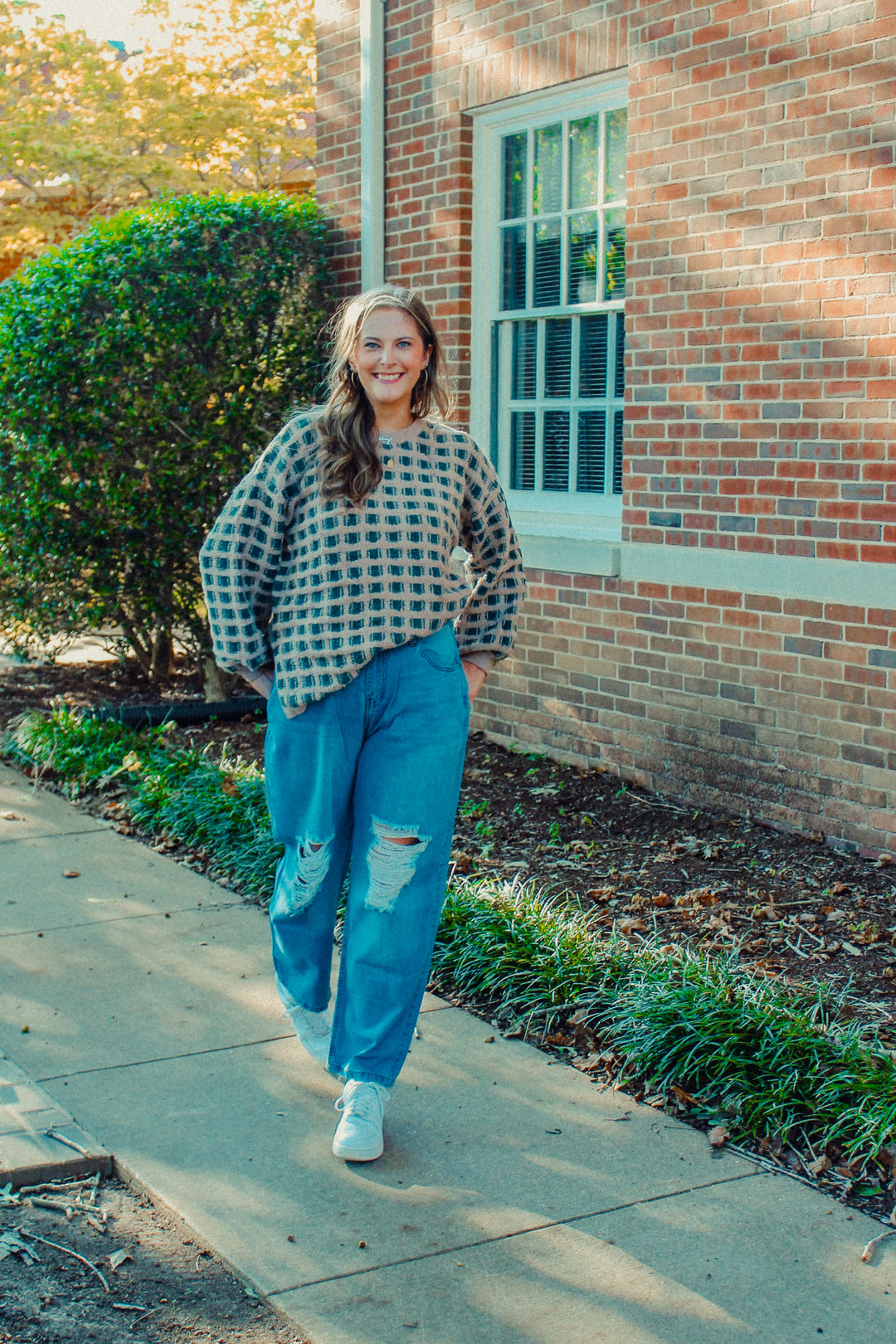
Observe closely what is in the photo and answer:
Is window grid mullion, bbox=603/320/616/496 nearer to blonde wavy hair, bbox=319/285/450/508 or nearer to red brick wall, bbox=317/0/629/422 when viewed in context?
red brick wall, bbox=317/0/629/422

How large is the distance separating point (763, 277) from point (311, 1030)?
364cm

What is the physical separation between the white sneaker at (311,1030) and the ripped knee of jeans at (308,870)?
361 millimetres

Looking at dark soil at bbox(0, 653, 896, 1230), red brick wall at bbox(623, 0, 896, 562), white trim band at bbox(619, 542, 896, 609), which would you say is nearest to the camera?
dark soil at bbox(0, 653, 896, 1230)

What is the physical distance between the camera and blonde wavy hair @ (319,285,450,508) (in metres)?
3.32

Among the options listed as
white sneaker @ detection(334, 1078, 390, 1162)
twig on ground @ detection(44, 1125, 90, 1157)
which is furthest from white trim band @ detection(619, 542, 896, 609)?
twig on ground @ detection(44, 1125, 90, 1157)

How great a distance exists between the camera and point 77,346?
304 inches

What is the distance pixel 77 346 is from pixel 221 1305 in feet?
19.5

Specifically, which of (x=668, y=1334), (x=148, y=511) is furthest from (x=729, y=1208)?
(x=148, y=511)

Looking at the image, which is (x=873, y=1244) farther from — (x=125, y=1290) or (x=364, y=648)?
(x=364, y=648)

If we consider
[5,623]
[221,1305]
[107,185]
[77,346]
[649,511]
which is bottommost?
[221,1305]

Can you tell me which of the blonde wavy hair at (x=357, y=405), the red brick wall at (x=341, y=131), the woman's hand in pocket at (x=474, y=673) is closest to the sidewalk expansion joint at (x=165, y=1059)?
the woman's hand in pocket at (x=474, y=673)

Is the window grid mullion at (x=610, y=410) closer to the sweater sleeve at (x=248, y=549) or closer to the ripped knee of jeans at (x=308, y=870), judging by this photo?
the sweater sleeve at (x=248, y=549)

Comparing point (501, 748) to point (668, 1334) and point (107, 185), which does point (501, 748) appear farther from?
point (107, 185)

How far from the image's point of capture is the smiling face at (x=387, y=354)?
338 cm
